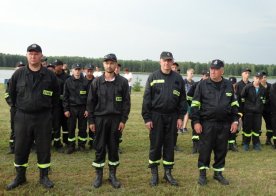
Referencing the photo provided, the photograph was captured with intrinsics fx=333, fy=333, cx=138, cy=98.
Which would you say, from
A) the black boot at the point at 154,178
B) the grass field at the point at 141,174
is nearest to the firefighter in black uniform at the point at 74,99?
the grass field at the point at 141,174

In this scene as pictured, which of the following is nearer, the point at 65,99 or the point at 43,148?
the point at 43,148

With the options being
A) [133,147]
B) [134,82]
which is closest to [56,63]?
[133,147]

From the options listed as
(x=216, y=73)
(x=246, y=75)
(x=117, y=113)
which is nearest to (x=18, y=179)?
(x=117, y=113)

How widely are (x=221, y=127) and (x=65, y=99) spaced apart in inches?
163

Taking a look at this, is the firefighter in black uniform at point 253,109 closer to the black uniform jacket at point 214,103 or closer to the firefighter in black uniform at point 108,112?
the black uniform jacket at point 214,103

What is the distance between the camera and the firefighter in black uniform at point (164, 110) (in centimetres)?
611

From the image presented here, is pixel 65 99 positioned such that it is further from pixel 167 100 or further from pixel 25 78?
pixel 167 100

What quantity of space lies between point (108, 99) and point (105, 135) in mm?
660

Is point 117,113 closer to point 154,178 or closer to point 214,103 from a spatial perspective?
point 154,178

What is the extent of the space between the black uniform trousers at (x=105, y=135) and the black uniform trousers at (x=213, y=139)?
1.64 m

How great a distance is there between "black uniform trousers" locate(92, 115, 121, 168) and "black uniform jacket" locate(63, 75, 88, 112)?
2.54m

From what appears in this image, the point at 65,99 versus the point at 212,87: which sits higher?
the point at 212,87

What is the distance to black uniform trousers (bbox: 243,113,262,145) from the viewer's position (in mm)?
9672

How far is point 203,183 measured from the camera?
6242 mm
